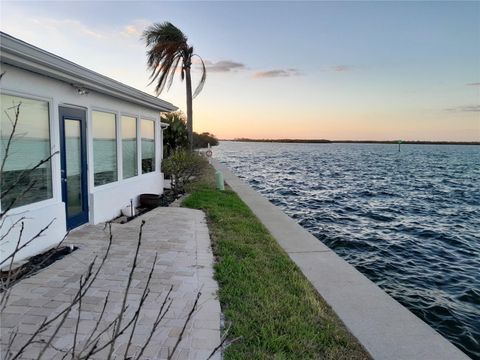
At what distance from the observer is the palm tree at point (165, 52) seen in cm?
1512

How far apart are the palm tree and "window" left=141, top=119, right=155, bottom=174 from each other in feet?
19.3

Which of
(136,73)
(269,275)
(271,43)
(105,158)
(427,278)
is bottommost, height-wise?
(427,278)

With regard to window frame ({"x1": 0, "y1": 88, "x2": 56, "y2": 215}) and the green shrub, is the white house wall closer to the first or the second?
window frame ({"x1": 0, "y1": 88, "x2": 56, "y2": 215})

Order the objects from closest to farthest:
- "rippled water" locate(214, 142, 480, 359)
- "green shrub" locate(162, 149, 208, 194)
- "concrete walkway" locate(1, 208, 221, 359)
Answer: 1. "concrete walkway" locate(1, 208, 221, 359)
2. "rippled water" locate(214, 142, 480, 359)
3. "green shrub" locate(162, 149, 208, 194)

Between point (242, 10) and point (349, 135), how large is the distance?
49.6 m

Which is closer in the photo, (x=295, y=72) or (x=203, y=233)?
(x=203, y=233)

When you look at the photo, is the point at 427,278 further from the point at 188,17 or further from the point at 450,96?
the point at 450,96

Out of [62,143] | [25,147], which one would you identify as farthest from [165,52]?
[25,147]

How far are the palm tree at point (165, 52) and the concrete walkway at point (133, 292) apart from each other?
1072 centimetres

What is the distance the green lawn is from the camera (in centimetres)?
311

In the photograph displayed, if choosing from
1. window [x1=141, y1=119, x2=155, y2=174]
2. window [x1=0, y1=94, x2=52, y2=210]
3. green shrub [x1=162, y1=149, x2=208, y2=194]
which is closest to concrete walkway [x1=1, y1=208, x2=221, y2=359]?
window [x1=0, y1=94, x2=52, y2=210]

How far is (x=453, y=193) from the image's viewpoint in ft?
56.7

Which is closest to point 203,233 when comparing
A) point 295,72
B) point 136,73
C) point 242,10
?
point 242,10

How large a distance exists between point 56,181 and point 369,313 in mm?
5131
